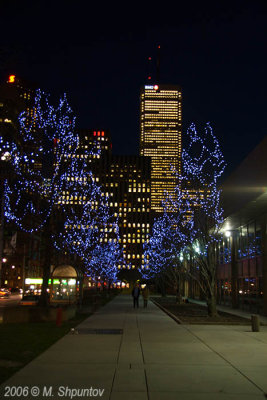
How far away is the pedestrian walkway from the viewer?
8.48m

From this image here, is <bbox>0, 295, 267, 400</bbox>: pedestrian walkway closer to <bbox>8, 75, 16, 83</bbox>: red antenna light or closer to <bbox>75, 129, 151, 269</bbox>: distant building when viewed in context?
<bbox>8, 75, 16, 83</bbox>: red antenna light

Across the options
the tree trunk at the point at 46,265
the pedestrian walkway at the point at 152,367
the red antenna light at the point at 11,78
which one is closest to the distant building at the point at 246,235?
the pedestrian walkway at the point at 152,367

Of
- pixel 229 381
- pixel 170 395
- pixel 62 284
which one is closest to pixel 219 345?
pixel 229 381

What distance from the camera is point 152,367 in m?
10.9

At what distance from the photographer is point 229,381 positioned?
9.41m

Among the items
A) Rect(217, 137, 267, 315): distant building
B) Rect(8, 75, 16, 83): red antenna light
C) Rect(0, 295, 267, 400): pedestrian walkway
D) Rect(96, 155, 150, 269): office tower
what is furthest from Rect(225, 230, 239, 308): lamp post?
Rect(96, 155, 150, 269): office tower

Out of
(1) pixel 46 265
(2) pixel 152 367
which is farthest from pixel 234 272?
(2) pixel 152 367

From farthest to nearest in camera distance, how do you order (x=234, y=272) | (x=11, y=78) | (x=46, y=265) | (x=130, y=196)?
(x=130, y=196) → (x=234, y=272) → (x=46, y=265) → (x=11, y=78)

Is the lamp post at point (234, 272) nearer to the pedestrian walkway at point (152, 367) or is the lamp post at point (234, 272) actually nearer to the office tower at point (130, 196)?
the pedestrian walkway at point (152, 367)

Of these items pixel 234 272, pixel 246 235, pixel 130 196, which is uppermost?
pixel 130 196

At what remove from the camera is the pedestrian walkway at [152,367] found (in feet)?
27.8

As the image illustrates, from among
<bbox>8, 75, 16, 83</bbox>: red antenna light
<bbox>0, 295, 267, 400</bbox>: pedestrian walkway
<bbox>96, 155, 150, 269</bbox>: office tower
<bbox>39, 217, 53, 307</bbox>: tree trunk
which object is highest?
<bbox>96, 155, 150, 269</bbox>: office tower

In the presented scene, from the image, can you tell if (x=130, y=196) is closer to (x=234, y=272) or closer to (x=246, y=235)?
(x=234, y=272)

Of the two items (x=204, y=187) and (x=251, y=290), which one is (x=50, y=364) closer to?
(x=204, y=187)
